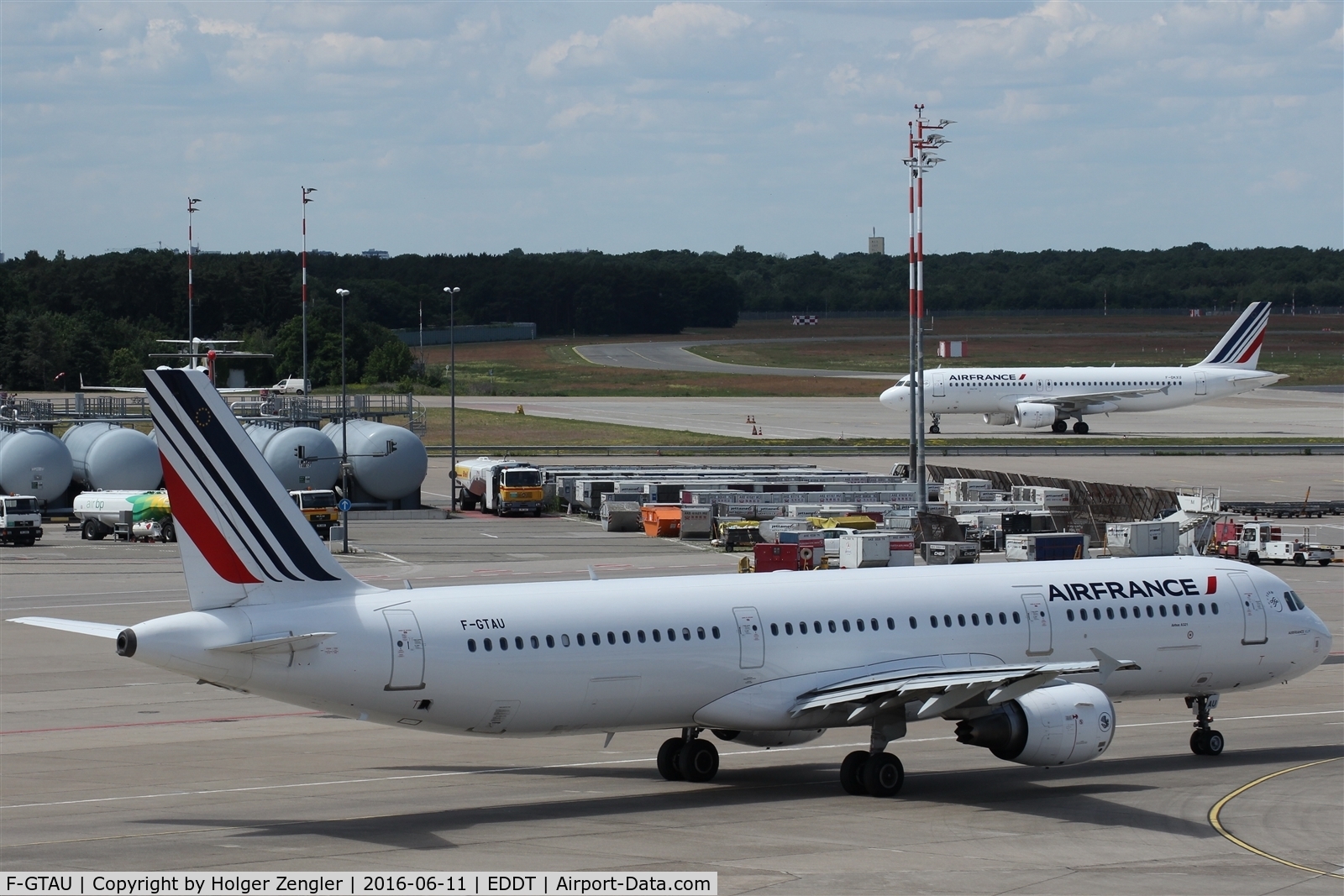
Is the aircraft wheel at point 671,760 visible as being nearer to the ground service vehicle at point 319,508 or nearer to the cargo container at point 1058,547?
the cargo container at point 1058,547

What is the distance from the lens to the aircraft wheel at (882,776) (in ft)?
95.6

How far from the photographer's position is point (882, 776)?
29.1 meters

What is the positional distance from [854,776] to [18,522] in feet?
192

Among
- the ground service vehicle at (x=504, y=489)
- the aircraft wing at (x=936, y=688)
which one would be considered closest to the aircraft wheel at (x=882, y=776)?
the aircraft wing at (x=936, y=688)

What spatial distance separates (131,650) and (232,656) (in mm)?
1538

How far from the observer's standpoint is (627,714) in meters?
28.5

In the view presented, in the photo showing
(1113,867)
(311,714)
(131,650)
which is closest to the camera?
(1113,867)

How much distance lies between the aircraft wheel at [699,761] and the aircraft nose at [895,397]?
9350cm

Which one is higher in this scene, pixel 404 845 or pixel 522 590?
pixel 522 590

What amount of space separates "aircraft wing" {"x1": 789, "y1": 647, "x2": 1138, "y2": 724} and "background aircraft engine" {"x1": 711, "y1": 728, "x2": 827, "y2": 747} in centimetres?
85

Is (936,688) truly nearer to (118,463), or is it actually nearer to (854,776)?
(854,776)

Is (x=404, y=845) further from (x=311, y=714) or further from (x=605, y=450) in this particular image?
(x=605, y=450)

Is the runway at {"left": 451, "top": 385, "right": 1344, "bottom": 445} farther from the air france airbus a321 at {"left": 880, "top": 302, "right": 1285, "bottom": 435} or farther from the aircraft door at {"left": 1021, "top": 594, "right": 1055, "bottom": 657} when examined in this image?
the aircraft door at {"left": 1021, "top": 594, "right": 1055, "bottom": 657}

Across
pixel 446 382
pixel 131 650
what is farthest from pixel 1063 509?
pixel 446 382
